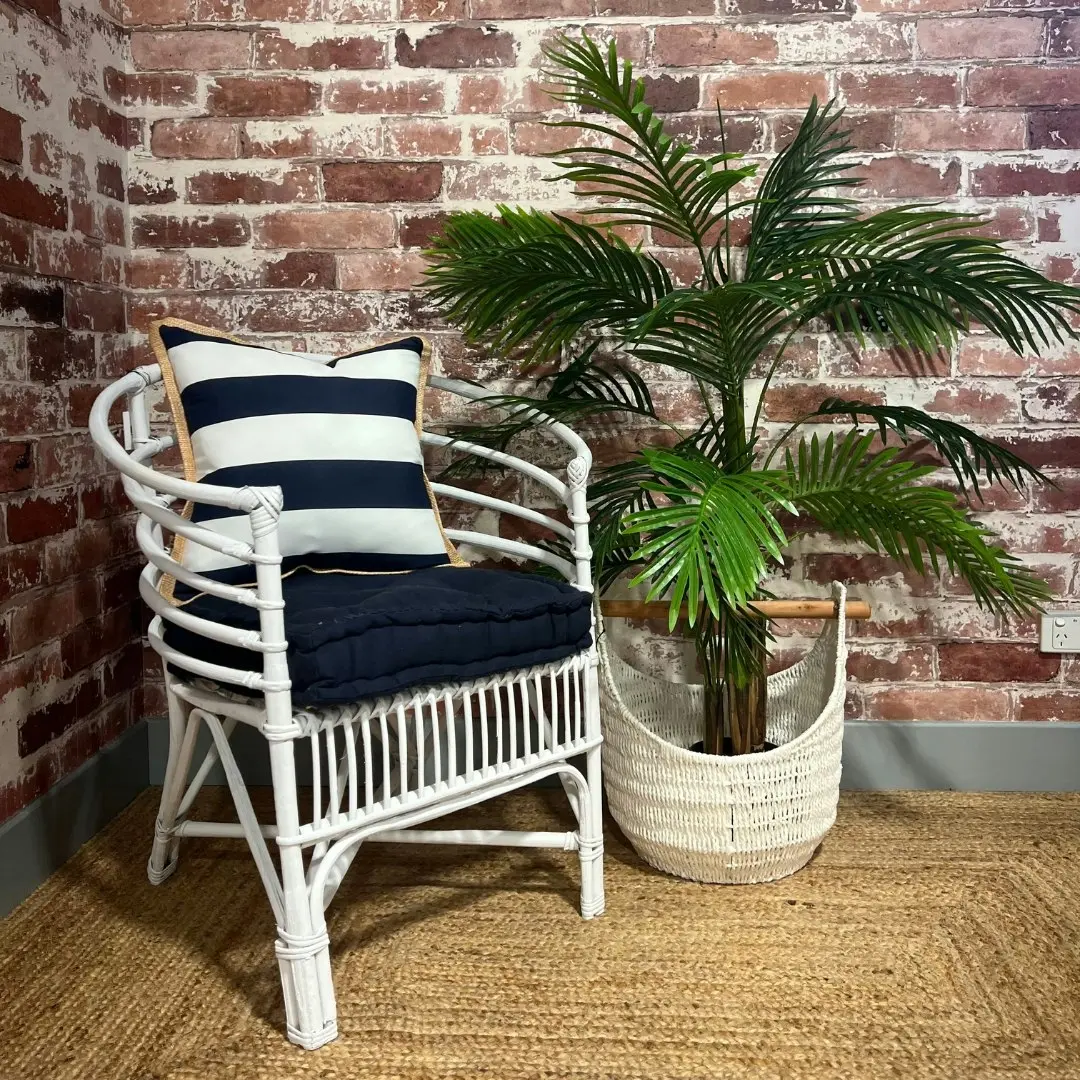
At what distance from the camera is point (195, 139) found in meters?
2.13

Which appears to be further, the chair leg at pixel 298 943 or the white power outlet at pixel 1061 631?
the white power outlet at pixel 1061 631

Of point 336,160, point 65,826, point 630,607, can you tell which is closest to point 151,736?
point 65,826

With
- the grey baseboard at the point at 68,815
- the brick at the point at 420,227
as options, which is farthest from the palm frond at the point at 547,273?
the grey baseboard at the point at 68,815

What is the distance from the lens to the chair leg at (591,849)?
5.44ft

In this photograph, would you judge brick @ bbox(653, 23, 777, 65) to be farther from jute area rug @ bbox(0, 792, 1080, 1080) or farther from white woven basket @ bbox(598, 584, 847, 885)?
jute area rug @ bbox(0, 792, 1080, 1080)

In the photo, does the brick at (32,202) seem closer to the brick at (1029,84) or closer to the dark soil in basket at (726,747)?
the dark soil in basket at (726,747)

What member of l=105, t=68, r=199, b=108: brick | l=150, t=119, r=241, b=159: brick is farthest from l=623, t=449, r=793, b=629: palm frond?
l=105, t=68, r=199, b=108: brick

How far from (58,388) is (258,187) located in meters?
0.59

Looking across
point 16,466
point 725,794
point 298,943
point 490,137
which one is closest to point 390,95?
point 490,137

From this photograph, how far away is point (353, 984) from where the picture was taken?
4.82 ft

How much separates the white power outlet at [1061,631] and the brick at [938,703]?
0.14m

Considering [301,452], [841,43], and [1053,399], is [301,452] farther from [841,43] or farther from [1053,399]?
[1053,399]

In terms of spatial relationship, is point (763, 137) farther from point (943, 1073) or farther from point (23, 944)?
point (23, 944)

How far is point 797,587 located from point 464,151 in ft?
3.70
